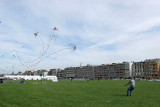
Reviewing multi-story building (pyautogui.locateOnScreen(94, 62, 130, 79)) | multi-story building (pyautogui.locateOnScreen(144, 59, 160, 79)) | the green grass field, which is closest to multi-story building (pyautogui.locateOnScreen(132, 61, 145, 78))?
multi-story building (pyautogui.locateOnScreen(94, 62, 130, 79))

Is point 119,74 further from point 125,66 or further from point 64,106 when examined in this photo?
point 64,106

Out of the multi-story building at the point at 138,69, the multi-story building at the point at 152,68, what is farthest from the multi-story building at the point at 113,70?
the multi-story building at the point at 152,68

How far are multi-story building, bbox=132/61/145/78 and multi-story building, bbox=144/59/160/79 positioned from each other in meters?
5.62

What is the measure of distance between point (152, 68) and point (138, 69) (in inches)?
704

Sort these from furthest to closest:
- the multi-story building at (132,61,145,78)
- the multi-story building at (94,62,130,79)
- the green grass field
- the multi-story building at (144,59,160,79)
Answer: the multi-story building at (94,62,130,79) → the multi-story building at (132,61,145,78) → the multi-story building at (144,59,160,79) → the green grass field

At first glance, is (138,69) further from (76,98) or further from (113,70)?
(76,98)

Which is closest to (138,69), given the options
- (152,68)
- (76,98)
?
(152,68)

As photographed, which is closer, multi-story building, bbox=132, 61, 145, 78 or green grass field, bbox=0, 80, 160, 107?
green grass field, bbox=0, 80, 160, 107

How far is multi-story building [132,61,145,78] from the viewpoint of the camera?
483ft

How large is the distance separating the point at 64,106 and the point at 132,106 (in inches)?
171

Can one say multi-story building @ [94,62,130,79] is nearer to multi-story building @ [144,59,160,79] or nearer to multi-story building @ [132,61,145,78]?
multi-story building @ [132,61,145,78]

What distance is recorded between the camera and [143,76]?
144000mm

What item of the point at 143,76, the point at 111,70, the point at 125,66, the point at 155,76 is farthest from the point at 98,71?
the point at 155,76

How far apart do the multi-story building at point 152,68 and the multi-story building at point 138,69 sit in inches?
221
